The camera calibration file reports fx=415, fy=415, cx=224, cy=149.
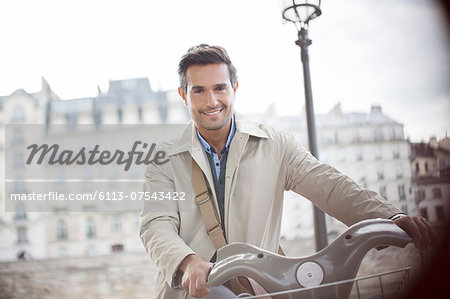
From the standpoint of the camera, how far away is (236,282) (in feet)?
3.67

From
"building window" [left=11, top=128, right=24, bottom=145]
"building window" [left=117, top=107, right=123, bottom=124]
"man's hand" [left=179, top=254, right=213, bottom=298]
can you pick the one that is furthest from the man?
"building window" [left=11, top=128, right=24, bottom=145]

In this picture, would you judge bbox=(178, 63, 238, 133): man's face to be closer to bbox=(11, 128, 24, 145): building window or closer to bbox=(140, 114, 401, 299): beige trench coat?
bbox=(140, 114, 401, 299): beige trench coat

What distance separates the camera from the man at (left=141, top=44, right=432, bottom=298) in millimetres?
1192

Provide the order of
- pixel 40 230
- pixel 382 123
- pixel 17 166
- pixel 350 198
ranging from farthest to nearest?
pixel 40 230 → pixel 17 166 → pixel 382 123 → pixel 350 198

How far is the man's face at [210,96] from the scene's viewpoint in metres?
1.31

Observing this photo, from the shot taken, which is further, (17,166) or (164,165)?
(17,166)

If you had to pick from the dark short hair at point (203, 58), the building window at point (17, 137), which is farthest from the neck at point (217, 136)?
the building window at point (17, 137)

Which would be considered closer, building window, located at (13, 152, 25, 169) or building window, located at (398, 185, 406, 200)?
building window, located at (398, 185, 406, 200)

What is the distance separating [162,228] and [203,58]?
0.54 meters

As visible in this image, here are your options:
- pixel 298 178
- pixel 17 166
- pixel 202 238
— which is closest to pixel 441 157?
pixel 298 178

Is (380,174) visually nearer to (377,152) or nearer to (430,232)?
(377,152)

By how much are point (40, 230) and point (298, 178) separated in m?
31.7

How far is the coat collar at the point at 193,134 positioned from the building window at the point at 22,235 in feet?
101

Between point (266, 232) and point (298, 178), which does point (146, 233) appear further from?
point (298, 178)
